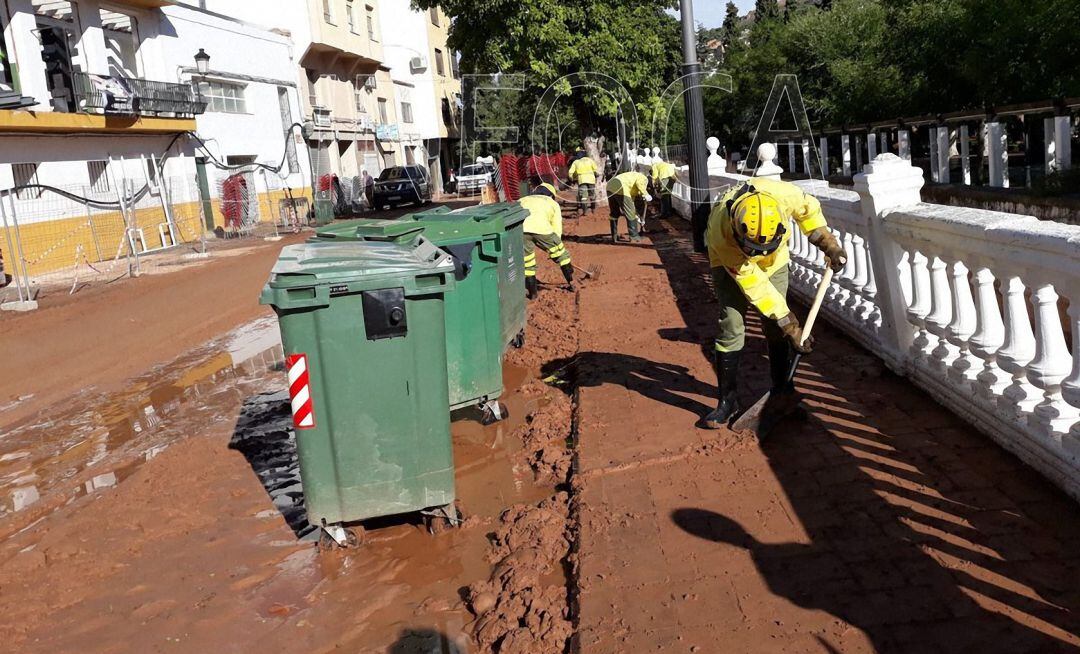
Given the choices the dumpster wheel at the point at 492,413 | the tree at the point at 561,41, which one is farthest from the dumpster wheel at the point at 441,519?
the tree at the point at 561,41

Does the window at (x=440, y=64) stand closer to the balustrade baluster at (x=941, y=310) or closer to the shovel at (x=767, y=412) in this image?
the shovel at (x=767, y=412)

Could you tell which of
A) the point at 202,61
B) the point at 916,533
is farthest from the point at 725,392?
the point at 202,61

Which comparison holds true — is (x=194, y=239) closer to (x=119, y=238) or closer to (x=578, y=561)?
(x=119, y=238)

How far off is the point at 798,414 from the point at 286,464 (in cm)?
327

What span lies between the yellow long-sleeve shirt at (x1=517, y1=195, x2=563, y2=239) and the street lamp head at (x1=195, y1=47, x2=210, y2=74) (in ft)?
66.0

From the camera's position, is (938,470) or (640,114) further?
(640,114)

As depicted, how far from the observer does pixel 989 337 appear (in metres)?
4.64

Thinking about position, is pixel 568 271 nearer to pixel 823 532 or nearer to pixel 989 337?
pixel 989 337

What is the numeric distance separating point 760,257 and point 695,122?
23.1ft

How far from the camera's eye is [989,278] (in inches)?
180

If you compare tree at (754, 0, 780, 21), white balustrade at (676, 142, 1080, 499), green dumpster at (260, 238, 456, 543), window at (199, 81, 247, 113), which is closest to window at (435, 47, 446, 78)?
tree at (754, 0, 780, 21)

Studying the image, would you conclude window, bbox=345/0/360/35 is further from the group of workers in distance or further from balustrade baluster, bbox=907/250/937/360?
balustrade baluster, bbox=907/250/937/360

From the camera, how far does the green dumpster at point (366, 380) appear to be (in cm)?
450

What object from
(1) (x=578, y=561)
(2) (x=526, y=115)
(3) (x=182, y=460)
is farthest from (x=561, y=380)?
(2) (x=526, y=115)
